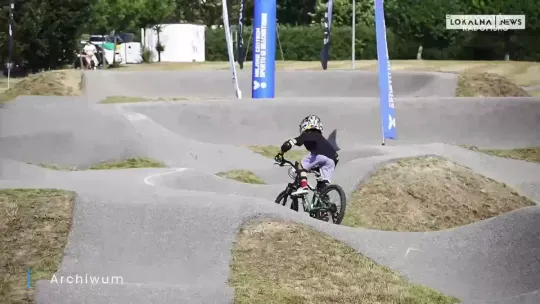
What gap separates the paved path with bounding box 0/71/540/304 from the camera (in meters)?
9.69

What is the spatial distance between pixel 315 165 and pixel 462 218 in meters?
2.78

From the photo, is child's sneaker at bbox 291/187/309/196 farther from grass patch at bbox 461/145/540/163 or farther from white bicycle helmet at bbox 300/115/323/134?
grass patch at bbox 461/145/540/163

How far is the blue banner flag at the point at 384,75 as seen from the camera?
19.0m

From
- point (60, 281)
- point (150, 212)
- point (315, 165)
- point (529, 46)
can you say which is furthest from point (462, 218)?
point (529, 46)

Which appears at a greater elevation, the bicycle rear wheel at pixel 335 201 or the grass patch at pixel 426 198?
the bicycle rear wheel at pixel 335 201

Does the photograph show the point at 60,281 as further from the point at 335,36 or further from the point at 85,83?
the point at 335,36

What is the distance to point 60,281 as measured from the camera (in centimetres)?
905

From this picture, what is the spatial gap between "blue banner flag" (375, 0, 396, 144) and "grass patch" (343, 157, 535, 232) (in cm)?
314

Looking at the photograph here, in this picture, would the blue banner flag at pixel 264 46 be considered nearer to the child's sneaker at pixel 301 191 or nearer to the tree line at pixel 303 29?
the child's sneaker at pixel 301 191

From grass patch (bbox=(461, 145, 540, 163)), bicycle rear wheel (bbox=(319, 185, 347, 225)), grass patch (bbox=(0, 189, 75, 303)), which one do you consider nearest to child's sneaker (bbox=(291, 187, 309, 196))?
bicycle rear wheel (bbox=(319, 185, 347, 225))

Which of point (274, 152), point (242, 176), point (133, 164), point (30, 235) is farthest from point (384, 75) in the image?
point (30, 235)

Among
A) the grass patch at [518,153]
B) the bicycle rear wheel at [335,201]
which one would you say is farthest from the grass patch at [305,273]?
the grass patch at [518,153]

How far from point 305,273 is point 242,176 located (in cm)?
916

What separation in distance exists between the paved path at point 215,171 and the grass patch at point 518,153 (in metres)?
0.70
